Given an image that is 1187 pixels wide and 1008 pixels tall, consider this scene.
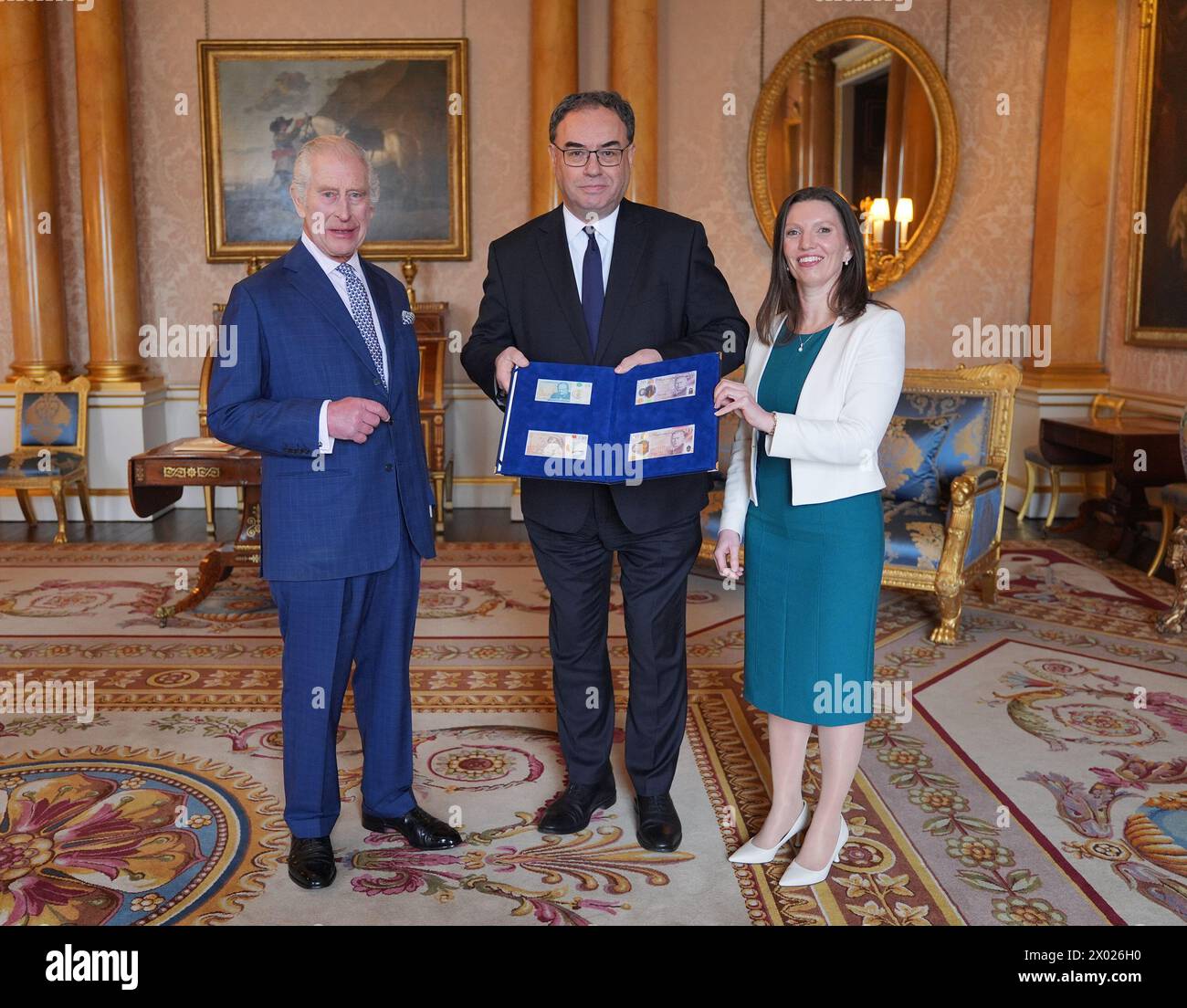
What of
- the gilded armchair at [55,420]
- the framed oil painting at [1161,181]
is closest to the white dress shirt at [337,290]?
the gilded armchair at [55,420]

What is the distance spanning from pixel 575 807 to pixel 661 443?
1.19 meters

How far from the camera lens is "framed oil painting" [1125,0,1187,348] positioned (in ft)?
23.5

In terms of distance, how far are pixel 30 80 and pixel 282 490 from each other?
→ 6.93m

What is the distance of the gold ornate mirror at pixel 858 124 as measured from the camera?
27.6 feet

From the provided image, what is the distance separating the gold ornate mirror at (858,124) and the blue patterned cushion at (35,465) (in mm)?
5437

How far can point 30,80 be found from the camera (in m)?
8.07

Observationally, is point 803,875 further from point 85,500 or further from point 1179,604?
point 85,500

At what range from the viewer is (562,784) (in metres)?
3.62

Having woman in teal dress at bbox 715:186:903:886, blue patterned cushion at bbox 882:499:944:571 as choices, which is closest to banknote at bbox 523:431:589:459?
woman in teal dress at bbox 715:186:903:886

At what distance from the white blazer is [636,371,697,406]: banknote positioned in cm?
24

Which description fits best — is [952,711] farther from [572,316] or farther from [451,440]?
[451,440]
